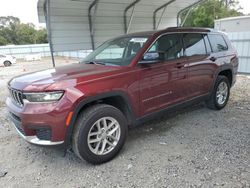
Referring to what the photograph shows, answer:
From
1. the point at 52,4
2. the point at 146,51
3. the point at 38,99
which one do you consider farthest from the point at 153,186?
the point at 52,4

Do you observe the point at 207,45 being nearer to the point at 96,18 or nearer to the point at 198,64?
the point at 198,64

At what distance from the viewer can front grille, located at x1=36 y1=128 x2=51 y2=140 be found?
2.76 m

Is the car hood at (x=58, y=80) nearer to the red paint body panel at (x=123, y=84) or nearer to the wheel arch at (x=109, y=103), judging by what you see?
the red paint body panel at (x=123, y=84)

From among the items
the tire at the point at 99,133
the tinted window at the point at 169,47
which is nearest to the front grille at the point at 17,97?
the tire at the point at 99,133

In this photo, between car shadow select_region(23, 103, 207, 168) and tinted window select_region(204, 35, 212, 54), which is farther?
tinted window select_region(204, 35, 212, 54)

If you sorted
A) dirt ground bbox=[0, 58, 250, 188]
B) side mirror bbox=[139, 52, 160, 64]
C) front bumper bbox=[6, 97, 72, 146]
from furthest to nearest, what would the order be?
side mirror bbox=[139, 52, 160, 64] → dirt ground bbox=[0, 58, 250, 188] → front bumper bbox=[6, 97, 72, 146]

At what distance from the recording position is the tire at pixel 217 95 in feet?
16.3

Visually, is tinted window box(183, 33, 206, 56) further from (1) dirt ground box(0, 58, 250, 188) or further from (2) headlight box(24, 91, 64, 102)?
(2) headlight box(24, 91, 64, 102)

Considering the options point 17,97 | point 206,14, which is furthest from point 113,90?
point 206,14

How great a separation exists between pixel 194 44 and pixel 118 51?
60.0 inches

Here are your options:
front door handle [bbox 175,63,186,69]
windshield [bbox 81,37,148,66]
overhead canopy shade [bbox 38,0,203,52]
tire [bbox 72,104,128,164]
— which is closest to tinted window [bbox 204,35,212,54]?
front door handle [bbox 175,63,186,69]

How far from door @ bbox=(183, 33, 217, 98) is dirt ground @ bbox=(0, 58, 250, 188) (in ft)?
2.31

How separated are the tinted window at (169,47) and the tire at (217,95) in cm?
144

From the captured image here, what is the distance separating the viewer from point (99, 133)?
10.2 ft
